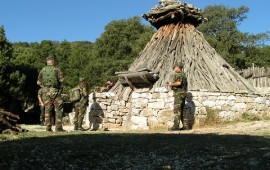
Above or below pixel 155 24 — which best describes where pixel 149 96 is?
below

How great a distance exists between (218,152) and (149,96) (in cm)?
688

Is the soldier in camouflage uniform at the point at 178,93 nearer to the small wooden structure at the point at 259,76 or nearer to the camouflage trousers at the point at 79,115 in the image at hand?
the camouflage trousers at the point at 79,115

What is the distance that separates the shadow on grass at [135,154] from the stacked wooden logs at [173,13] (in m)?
9.72

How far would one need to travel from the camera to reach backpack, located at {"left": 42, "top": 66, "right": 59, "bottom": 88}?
9.95 metres

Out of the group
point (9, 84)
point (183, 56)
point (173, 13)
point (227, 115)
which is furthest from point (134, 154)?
point (9, 84)

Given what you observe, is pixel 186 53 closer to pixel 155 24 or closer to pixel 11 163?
pixel 155 24

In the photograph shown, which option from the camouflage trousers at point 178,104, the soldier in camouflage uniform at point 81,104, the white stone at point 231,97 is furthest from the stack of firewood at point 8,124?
the white stone at point 231,97

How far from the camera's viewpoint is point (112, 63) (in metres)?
41.3

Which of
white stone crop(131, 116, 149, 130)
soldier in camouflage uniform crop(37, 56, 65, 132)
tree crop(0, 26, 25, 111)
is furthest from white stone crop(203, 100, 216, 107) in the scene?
tree crop(0, 26, 25, 111)

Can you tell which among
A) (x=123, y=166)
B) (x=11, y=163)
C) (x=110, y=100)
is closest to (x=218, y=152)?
(x=123, y=166)

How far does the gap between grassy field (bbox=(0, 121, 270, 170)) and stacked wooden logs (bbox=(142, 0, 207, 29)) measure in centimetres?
969

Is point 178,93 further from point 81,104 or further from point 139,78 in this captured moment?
point 81,104

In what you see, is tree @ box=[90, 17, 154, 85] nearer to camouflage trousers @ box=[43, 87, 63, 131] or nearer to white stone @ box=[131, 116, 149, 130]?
white stone @ box=[131, 116, 149, 130]

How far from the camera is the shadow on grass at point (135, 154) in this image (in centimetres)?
519
